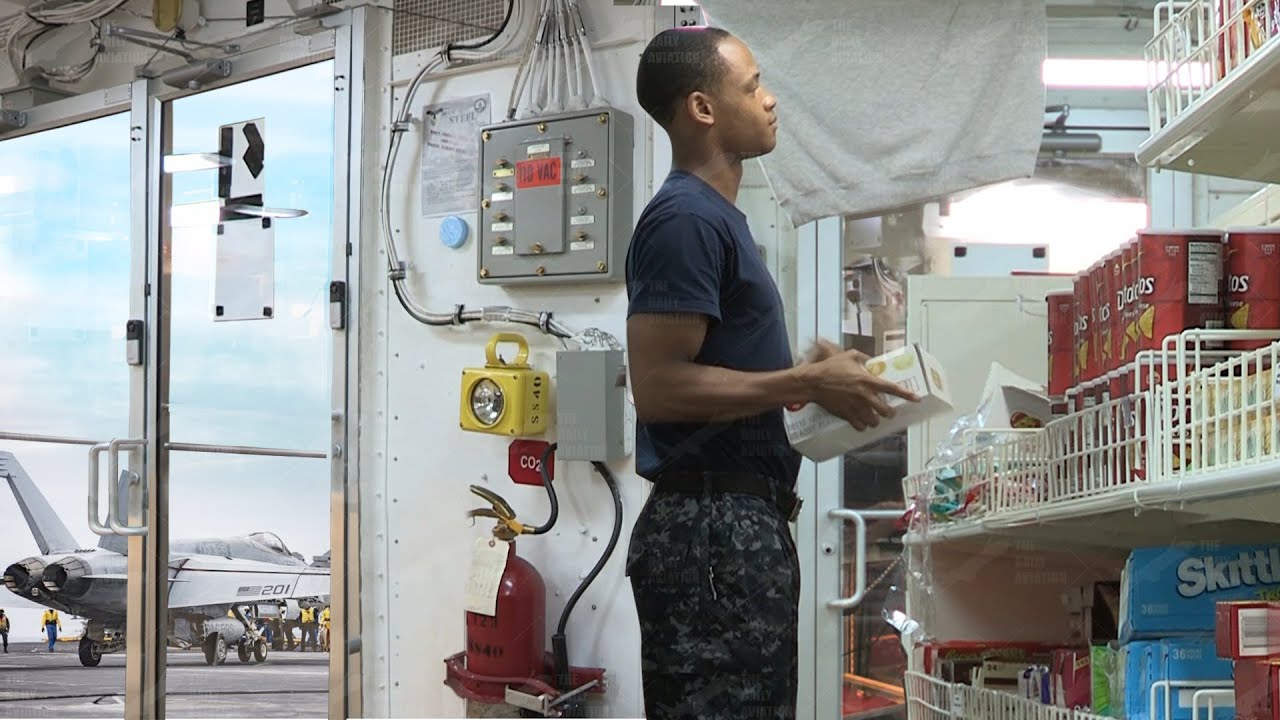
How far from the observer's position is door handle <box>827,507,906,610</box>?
2303mm

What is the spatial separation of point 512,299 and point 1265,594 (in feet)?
5.23

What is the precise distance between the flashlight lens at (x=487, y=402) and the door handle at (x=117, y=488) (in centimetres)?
87

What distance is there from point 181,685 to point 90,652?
10.3 inches

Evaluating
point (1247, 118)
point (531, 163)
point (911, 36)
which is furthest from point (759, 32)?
point (1247, 118)

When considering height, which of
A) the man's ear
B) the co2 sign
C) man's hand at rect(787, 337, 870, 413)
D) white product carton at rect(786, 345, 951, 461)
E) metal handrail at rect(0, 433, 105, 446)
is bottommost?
the co2 sign

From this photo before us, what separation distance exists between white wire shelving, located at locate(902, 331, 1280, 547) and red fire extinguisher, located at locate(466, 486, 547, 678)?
110 cm

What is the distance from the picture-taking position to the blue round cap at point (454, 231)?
2.45 m

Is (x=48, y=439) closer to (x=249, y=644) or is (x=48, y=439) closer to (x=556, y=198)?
(x=249, y=644)

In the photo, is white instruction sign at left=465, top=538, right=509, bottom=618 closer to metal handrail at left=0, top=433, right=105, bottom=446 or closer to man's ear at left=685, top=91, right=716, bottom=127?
metal handrail at left=0, top=433, right=105, bottom=446

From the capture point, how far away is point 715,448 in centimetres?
133

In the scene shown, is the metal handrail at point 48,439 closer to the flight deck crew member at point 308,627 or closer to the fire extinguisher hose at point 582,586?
the flight deck crew member at point 308,627

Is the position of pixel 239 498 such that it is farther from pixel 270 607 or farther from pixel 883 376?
pixel 883 376

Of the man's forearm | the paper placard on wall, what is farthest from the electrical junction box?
the man's forearm

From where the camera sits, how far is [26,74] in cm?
276
